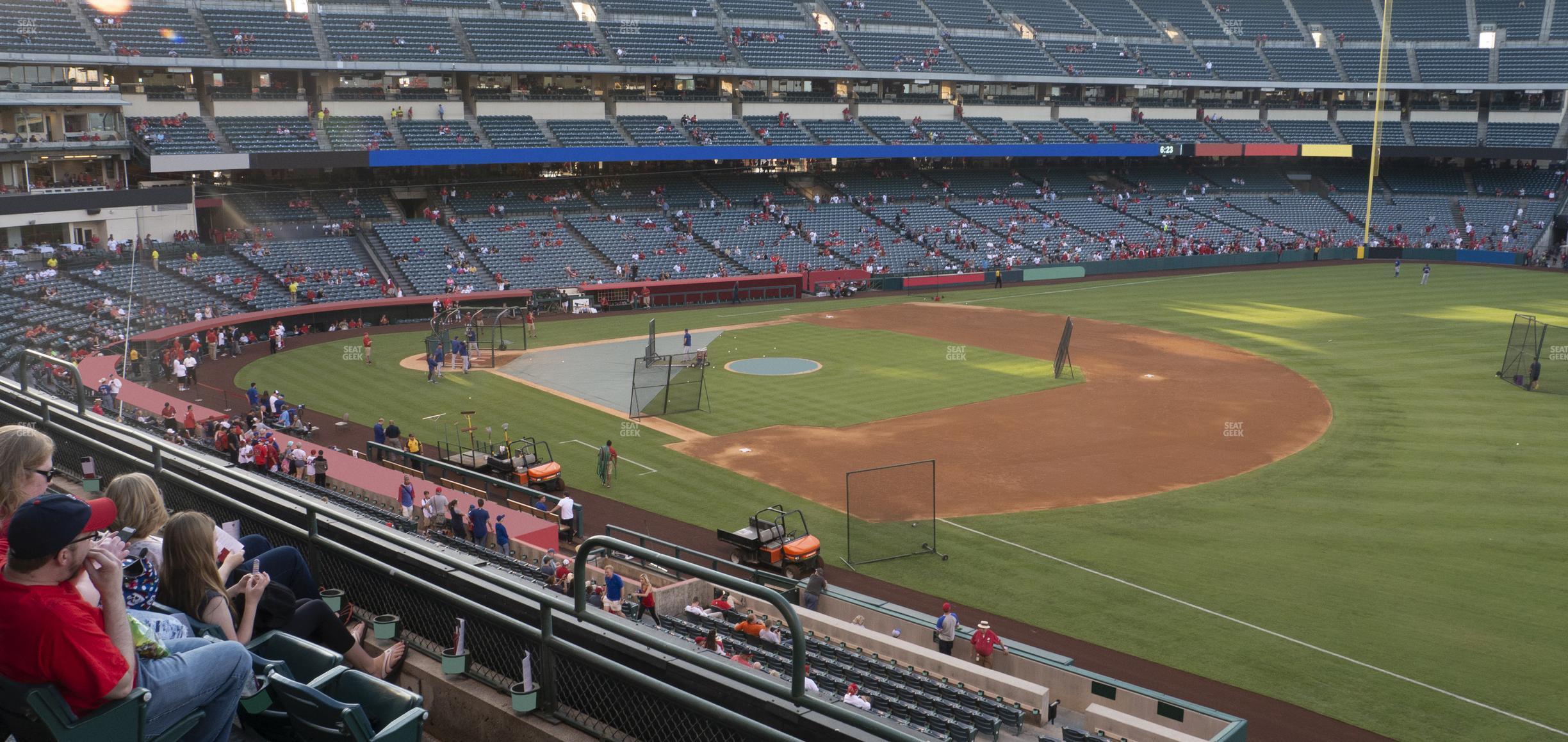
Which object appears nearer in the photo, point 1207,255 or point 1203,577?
point 1203,577

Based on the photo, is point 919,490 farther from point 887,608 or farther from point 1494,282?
point 1494,282

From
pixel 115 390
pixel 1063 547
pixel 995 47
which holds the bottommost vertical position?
pixel 1063 547

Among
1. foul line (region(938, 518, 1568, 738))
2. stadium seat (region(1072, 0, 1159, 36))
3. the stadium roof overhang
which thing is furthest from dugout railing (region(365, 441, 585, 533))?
stadium seat (region(1072, 0, 1159, 36))

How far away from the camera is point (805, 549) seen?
876 inches

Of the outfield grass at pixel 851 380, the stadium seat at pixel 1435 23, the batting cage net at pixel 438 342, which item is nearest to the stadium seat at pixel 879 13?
the outfield grass at pixel 851 380

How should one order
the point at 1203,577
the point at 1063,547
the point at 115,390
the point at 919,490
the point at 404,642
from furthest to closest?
the point at 115,390, the point at 919,490, the point at 1063,547, the point at 1203,577, the point at 404,642

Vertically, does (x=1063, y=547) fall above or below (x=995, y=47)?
below

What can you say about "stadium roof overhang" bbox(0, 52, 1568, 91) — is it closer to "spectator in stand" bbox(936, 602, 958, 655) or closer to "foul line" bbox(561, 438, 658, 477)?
"foul line" bbox(561, 438, 658, 477)

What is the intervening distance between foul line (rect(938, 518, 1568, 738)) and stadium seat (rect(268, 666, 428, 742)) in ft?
55.1

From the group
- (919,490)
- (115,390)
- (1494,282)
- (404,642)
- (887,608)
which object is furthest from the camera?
(1494,282)

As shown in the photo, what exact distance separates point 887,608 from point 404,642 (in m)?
13.0

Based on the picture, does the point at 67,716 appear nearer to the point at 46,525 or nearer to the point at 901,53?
the point at 46,525

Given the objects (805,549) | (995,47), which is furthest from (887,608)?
(995,47)

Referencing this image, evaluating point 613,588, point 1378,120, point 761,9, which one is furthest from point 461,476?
point 1378,120
